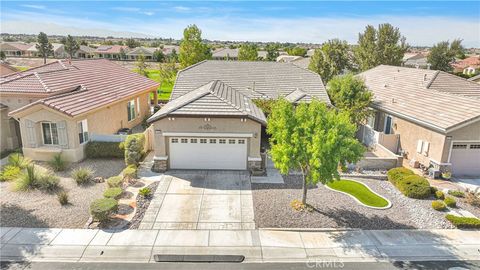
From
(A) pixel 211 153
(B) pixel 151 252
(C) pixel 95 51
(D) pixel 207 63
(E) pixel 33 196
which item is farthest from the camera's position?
(C) pixel 95 51

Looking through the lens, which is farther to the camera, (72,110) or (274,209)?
(72,110)

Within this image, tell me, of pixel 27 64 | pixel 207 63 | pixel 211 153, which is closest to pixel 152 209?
pixel 211 153

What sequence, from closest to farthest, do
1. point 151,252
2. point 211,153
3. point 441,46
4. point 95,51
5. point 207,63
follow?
point 151,252 < point 211,153 < point 207,63 < point 441,46 < point 95,51

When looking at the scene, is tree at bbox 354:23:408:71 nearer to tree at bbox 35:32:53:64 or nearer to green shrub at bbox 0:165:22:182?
green shrub at bbox 0:165:22:182

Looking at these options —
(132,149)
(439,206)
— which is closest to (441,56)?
(439,206)

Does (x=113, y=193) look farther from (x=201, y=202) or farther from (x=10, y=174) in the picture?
(x=10, y=174)

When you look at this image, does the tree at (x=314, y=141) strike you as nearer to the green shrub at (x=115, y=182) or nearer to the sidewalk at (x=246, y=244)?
the sidewalk at (x=246, y=244)

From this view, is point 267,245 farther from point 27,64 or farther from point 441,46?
point 27,64

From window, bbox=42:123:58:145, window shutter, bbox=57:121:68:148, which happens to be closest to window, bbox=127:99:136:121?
window, bbox=42:123:58:145
